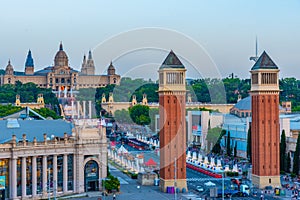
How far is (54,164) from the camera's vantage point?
62.8 metres

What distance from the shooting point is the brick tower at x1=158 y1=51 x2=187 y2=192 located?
67.6m

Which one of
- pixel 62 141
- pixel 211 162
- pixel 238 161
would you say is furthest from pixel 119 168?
pixel 62 141

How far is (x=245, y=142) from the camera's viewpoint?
9744 cm

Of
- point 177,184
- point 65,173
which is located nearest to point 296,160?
point 177,184

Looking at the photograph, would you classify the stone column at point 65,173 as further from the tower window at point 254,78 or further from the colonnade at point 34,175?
the tower window at point 254,78

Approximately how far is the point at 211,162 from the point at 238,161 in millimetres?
8121

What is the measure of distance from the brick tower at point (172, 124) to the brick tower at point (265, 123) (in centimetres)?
928

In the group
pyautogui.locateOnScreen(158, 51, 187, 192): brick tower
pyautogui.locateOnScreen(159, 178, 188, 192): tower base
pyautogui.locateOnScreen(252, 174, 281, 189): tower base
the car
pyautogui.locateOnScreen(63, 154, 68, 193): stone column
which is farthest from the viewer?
pyautogui.locateOnScreen(252, 174, 281, 189): tower base

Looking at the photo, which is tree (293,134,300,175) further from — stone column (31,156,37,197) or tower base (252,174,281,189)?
stone column (31,156,37,197)

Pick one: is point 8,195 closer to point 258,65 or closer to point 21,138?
point 21,138

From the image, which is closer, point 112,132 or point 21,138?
point 21,138

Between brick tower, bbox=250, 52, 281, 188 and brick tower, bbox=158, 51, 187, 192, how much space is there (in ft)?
30.5

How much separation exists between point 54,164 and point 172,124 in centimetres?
1397

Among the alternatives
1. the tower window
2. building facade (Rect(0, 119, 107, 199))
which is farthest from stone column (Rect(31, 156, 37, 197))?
the tower window
